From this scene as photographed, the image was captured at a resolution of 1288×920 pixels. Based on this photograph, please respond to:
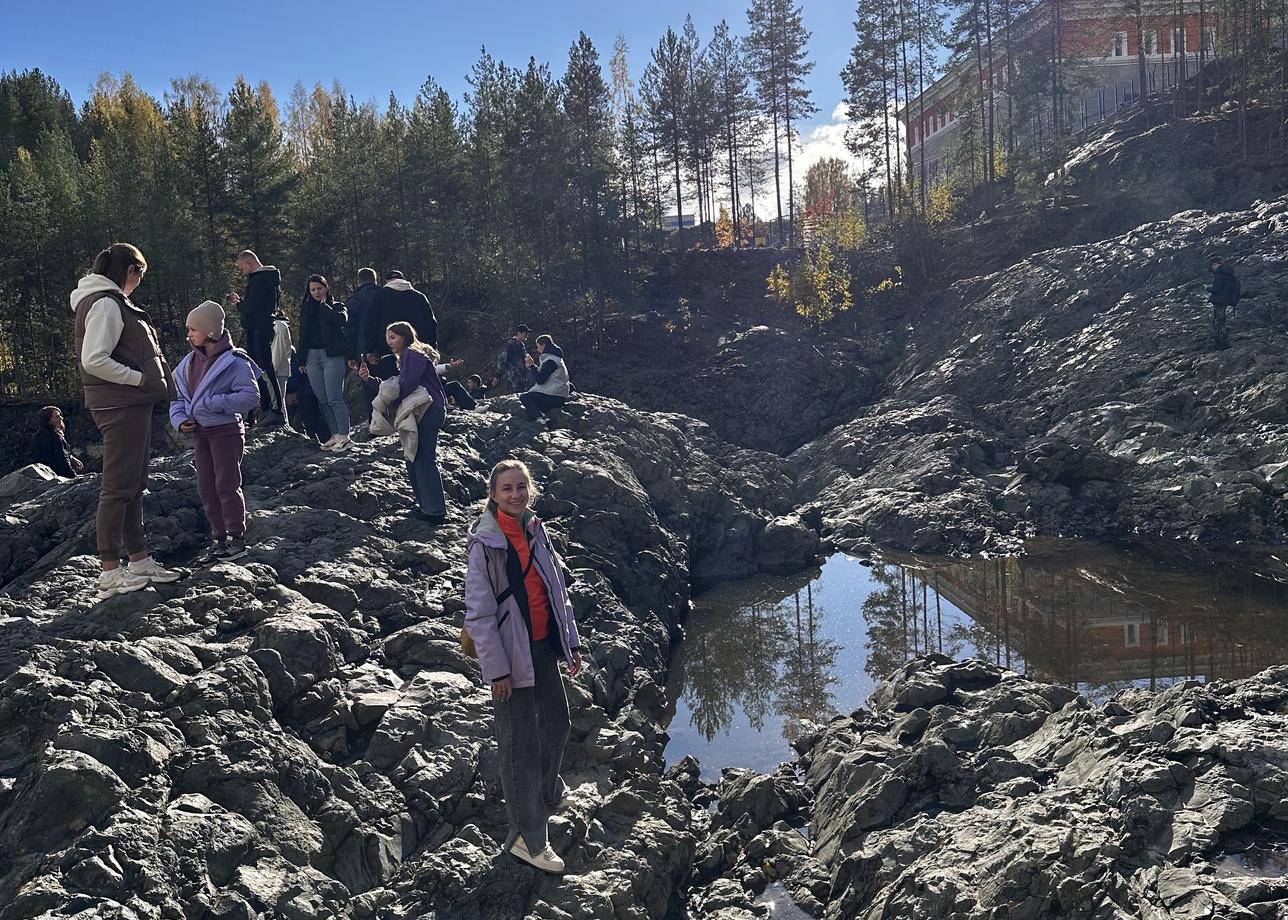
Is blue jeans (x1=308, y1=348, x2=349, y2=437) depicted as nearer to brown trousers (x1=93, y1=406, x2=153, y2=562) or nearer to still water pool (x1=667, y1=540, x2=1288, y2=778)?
brown trousers (x1=93, y1=406, x2=153, y2=562)

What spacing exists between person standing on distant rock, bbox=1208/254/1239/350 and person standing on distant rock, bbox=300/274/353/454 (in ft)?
57.8

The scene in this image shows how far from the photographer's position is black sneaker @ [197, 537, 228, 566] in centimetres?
770

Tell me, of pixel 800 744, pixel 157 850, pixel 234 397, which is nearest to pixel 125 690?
pixel 157 850

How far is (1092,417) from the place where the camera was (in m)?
19.7

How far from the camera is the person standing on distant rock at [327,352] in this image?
419 inches

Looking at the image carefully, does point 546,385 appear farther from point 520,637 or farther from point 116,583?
point 520,637

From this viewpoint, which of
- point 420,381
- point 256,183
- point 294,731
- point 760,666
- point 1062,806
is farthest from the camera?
point 256,183

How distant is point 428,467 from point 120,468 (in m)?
3.58

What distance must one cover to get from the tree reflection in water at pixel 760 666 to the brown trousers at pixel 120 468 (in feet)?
19.4

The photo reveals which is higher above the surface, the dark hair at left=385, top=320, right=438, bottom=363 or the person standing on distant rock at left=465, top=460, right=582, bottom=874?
the dark hair at left=385, top=320, right=438, bottom=363

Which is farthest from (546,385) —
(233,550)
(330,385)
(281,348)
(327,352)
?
(233,550)

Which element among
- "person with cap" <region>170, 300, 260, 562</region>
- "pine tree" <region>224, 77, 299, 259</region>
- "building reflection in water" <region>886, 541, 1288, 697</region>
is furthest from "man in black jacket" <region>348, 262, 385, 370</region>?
"pine tree" <region>224, 77, 299, 259</region>

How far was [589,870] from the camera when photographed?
5805mm

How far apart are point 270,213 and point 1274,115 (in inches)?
1416
